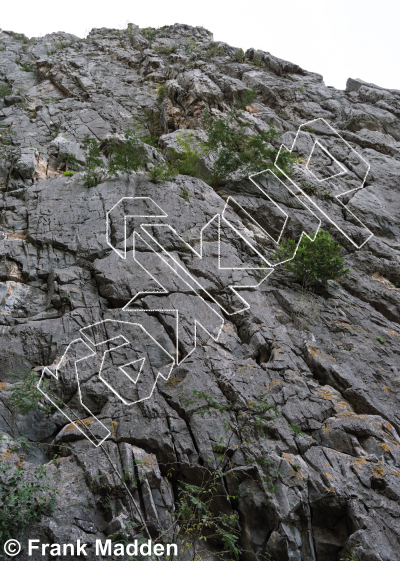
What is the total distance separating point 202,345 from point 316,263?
3977mm

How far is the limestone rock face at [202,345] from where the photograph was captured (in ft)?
18.2

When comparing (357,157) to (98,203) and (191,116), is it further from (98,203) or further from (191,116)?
(98,203)

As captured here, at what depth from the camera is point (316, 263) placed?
9781 mm

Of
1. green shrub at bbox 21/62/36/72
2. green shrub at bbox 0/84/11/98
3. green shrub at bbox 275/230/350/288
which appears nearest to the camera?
green shrub at bbox 275/230/350/288

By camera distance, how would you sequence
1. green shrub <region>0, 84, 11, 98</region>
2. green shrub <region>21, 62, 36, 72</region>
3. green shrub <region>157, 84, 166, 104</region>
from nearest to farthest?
1. green shrub <region>0, 84, 11, 98</region>
2. green shrub <region>157, 84, 166, 104</region>
3. green shrub <region>21, 62, 36, 72</region>

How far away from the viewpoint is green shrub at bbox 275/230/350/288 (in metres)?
9.79

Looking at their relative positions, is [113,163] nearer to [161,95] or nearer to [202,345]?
[202,345]

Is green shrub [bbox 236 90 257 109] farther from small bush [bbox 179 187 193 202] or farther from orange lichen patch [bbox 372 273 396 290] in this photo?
orange lichen patch [bbox 372 273 396 290]

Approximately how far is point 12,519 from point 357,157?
16.4 meters

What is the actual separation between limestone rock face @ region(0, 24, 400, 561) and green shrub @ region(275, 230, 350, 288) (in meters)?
0.43

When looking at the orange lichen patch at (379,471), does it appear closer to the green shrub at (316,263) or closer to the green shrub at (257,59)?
the green shrub at (316,263)

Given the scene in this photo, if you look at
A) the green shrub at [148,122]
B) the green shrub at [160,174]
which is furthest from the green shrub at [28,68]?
the green shrub at [160,174]

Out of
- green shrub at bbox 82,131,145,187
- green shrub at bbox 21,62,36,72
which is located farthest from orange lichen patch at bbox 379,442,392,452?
green shrub at bbox 21,62,36,72

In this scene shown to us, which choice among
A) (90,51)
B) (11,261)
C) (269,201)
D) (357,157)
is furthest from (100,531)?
(90,51)
